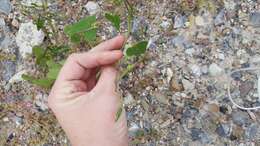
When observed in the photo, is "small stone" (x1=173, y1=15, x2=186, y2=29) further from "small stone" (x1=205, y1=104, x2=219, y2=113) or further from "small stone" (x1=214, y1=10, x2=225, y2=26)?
"small stone" (x1=205, y1=104, x2=219, y2=113)

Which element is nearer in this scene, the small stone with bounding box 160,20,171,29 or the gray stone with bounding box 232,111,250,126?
the gray stone with bounding box 232,111,250,126

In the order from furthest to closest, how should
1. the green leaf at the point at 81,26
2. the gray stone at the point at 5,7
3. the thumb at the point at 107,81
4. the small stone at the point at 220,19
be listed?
the gray stone at the point at 5,7
the small stone at the point at 220,19
the green leaf at the point at 81,26
the thumb at the point at 107,81

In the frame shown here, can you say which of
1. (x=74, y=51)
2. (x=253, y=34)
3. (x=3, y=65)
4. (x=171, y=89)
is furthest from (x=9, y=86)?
(x=253, y=34)

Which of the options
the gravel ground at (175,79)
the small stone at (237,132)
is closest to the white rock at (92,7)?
the gravel ground at (175,79)

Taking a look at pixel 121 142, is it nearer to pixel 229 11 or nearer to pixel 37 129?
pixel 37 129

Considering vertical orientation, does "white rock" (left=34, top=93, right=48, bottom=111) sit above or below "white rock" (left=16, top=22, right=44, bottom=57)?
below

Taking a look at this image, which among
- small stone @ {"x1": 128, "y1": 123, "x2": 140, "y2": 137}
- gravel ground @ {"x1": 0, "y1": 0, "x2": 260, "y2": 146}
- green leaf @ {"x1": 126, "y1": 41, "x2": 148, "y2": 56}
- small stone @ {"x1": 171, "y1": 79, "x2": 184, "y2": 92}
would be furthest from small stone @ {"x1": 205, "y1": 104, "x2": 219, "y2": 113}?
green leaf @ {"x1": 126, "y1": 41, "x2": 148, "y2": 56}

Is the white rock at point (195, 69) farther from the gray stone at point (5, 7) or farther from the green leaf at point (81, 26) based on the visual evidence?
the gray stone at point (5, 7)
